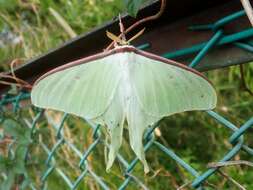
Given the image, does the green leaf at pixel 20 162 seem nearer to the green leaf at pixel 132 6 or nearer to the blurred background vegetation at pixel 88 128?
the blurred background vegetation at pixel 88 128

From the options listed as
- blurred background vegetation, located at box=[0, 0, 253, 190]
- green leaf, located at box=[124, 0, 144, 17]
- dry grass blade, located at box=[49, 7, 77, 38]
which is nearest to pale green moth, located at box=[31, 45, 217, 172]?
green leaf, located at box=[124, 0, 144, 17]

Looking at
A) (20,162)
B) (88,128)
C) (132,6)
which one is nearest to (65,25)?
(88,128)

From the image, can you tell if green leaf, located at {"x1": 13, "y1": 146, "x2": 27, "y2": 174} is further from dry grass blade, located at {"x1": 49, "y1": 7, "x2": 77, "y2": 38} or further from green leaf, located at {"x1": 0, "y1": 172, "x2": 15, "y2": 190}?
dry grass blade, located at {"x1": 49, "y1": 7, "x2": 77, "y2": 38}

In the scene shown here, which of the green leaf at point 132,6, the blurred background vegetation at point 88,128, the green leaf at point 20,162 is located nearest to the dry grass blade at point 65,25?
the blurred background vegetation at point 88,128

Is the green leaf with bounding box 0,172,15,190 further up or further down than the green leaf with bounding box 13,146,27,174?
further down

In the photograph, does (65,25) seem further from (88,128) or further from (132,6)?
(132,6)

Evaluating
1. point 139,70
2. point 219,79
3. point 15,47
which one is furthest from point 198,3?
point 15,47

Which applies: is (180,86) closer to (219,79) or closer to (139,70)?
(139,70)
